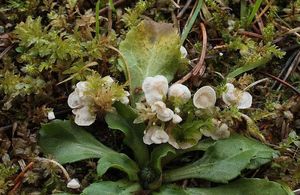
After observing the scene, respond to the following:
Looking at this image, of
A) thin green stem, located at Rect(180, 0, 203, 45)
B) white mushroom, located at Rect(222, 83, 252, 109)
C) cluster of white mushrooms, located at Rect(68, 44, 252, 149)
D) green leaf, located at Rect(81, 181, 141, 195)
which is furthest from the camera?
thin green stem, located at Rect(180, 0, 203, 45)

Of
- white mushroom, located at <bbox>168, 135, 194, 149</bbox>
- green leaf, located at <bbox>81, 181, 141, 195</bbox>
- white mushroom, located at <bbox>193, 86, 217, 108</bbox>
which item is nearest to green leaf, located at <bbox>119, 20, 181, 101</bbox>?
white mushroom, located at <bbox>193, 86, 217, 108</bbox>

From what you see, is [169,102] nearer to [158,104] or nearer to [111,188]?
[158,104]

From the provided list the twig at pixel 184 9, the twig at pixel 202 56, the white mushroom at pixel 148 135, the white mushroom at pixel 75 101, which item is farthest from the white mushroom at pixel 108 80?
the twig at pixel 184 9

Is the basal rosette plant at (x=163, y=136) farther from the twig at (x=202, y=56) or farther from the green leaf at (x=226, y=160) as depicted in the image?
the twig at (x=202, y=56)

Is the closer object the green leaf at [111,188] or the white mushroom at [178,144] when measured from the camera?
the green leaf at [111,188]

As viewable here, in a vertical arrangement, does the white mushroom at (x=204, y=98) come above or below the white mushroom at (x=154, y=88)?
below

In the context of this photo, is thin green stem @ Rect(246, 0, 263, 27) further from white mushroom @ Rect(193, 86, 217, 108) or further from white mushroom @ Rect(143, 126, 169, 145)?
white mushroom @ Rect(143, 126, 169, 145)

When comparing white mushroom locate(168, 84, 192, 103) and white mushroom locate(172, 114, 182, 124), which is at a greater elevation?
white mushroom locate(168, 84, 192, 103)
